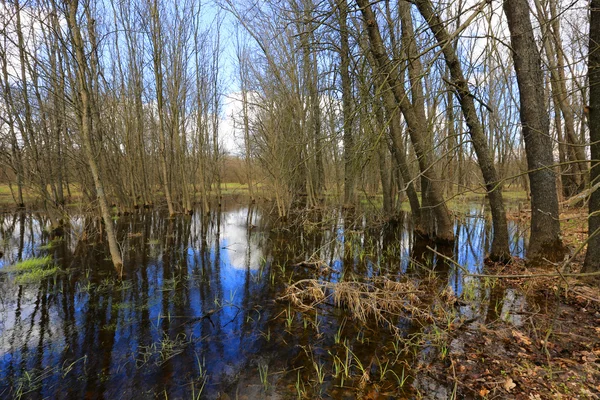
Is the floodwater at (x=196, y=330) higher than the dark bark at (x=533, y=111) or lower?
lower

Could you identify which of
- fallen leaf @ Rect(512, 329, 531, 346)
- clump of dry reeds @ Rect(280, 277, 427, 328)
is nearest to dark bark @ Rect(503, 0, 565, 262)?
fallen leaf @ Rect(512, 329, 531, 346)

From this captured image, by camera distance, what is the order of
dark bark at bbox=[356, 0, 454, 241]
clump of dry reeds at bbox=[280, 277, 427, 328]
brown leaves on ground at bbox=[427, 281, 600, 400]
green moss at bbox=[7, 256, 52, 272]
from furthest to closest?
1. green moss at bbox=[7, 256, 52, 272]
2. dark bark at bbox=[356, 0, 454, 241]
3. clump of dry reeds at bbox=[280, 277, 427, 328]
4. brown leaves on ground at bbox=[427, 281, 600, 400]

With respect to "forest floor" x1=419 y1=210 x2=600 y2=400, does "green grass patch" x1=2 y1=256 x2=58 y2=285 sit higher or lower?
higher

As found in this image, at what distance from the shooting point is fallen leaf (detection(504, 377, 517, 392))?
8.93ft

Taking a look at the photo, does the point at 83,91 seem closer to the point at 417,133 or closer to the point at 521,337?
the point at 417,133

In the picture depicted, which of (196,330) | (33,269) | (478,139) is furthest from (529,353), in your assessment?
(33,269)

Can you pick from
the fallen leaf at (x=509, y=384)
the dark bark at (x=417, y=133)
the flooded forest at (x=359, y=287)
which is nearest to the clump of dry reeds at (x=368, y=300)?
the flooded forest at (x=359, y=287)

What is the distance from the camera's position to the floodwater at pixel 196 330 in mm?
3145

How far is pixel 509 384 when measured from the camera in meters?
2.76

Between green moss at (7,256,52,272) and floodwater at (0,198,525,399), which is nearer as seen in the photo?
floodwater at (0,198,525,399)

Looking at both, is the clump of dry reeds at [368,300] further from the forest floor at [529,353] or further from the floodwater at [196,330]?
the forest floor at [529,353]

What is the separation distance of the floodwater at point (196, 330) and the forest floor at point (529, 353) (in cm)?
34

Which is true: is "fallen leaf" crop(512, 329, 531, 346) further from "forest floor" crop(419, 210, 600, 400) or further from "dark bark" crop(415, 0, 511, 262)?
"dark bark" crop(415, 0, 511, 262)

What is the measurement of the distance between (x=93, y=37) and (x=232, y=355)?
656 cm
